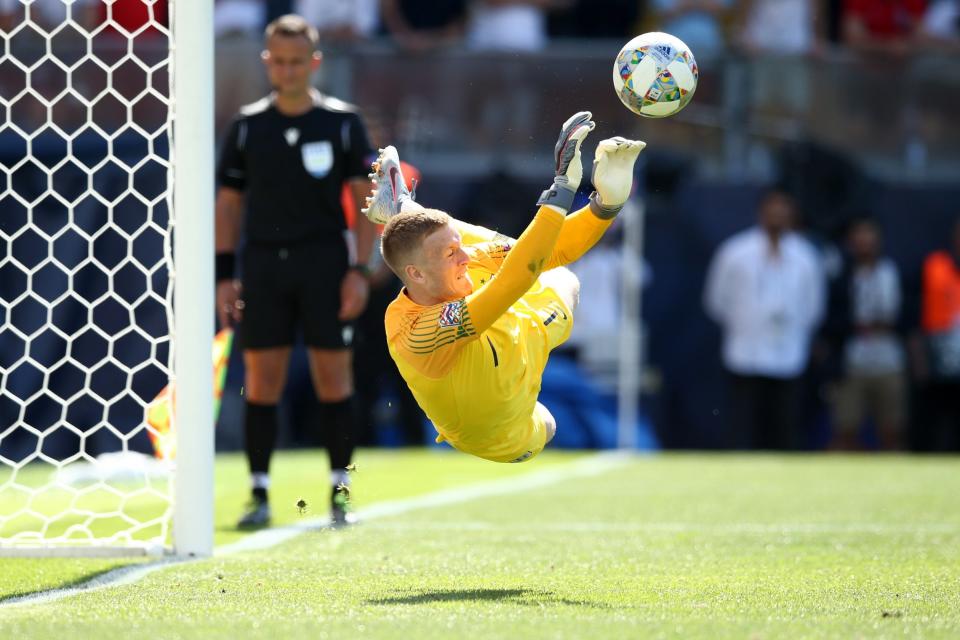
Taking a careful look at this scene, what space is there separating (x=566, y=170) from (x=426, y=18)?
943 cm

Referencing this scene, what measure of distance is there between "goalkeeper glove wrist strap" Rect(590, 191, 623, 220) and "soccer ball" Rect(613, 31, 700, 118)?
44cm

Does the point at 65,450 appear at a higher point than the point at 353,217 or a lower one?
lower

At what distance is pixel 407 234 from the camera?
514 centimetres

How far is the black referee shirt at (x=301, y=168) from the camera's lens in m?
7.32

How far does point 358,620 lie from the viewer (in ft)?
14.0

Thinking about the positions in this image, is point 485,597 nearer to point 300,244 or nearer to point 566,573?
point 566,573

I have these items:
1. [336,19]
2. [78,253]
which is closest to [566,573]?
[78,253]

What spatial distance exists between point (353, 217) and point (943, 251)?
7569 mm

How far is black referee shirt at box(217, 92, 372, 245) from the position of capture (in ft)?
24.0

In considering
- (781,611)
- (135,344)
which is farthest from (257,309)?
(135,344)

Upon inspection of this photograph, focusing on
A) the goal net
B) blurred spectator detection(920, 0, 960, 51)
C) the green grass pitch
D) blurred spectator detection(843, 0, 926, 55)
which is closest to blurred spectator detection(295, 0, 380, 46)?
the goal net

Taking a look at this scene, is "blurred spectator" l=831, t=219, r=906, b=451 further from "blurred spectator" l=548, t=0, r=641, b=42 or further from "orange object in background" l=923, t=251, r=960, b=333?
"blurred spectator" l=548, t=0, r=641, b=42

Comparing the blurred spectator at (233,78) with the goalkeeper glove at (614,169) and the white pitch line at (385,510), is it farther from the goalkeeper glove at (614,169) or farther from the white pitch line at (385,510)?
the goalkeeper glove at (614,169)

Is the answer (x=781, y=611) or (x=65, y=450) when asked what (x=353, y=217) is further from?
(x=65, y=450)
